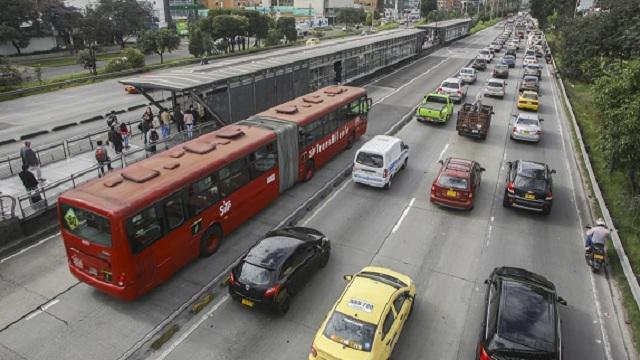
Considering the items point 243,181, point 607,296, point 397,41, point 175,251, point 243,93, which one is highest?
point 397,41

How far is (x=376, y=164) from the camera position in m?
19.0

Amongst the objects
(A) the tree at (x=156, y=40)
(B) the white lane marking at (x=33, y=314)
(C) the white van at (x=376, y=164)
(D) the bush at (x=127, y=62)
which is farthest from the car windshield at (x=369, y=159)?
(A) the tree at (x=156, y=40)

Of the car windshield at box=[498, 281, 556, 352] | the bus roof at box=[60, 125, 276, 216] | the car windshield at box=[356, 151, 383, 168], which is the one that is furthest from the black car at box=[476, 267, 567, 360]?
the bus roof at box=[60, 125, 276, 216]

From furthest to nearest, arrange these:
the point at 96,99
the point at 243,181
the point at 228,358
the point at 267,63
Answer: the point at 96,99, the point at 267,63, the point at 243,181, the point at 228,358

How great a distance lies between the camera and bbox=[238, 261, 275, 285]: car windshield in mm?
11234

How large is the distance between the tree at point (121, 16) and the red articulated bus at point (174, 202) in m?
73.8

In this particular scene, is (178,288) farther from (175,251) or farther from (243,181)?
(243,181)

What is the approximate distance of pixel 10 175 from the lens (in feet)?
61.4

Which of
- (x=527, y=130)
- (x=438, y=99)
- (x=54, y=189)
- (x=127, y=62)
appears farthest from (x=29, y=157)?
(x=127, y=62)

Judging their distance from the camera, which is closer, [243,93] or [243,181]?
[243,181]

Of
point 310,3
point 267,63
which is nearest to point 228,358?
point 267,63

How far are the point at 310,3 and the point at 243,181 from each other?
516 ft

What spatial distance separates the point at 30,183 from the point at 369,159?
43.0ft

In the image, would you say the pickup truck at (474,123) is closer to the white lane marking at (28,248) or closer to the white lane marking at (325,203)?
the white lane marking at (325,203)
